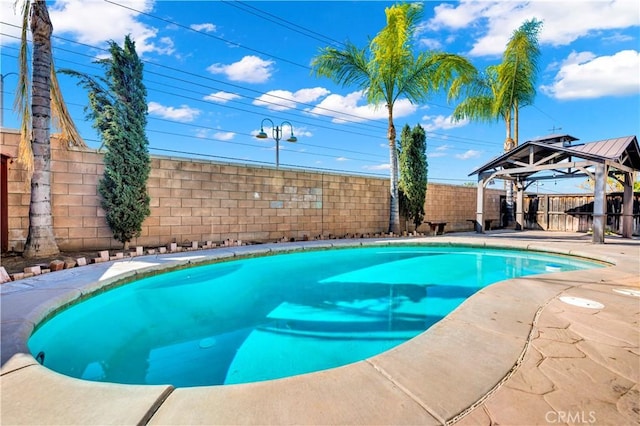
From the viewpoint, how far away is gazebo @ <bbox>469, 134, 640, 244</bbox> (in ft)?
26.2

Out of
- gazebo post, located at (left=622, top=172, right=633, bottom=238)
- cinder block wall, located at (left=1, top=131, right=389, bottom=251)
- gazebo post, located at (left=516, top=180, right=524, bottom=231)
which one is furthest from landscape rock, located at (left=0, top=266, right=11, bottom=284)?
gazebo post, located at (left=516, top=180, right=524, bottom=231)

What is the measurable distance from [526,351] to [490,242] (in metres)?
7.26

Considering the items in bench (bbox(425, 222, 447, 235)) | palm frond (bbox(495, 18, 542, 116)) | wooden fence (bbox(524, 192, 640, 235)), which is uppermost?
palm frond (bbox(495, 18, 542, 116))

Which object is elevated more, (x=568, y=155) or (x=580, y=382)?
(x=568, y=155)

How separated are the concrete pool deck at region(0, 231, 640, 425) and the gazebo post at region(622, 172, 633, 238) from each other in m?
9.75

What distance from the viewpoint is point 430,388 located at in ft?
4.75

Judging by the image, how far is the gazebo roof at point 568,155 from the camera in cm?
827

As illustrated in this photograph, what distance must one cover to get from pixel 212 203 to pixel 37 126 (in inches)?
136

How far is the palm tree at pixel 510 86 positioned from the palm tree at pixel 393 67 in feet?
11.5

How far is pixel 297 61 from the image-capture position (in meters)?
12.9

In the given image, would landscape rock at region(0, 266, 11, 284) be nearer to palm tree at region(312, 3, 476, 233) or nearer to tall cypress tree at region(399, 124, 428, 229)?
palm tree at region(312, 3, 476, 233)

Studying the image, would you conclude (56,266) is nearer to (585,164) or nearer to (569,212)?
(585,164)

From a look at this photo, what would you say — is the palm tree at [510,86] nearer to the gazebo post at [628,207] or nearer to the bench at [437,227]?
the gazebo post at [628,207]

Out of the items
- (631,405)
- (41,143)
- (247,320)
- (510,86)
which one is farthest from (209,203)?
(510,86)
